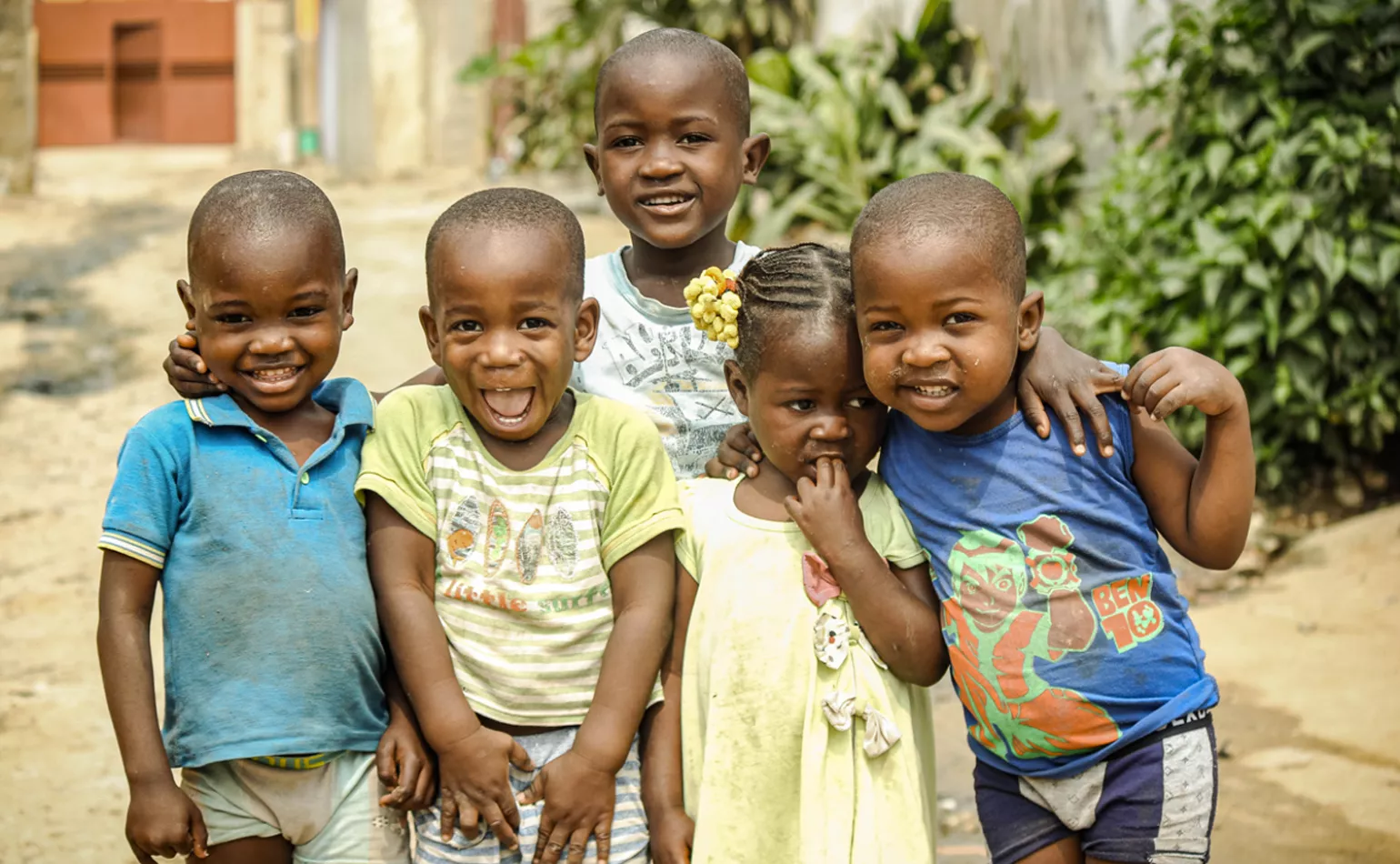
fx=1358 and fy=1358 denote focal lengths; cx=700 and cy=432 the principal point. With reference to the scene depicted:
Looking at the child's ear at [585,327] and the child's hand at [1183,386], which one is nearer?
the child's hand at [1183,386]

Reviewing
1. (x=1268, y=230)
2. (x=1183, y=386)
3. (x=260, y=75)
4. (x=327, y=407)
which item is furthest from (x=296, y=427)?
(x=260, y=75)

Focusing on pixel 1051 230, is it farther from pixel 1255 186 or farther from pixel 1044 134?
pixel 1255 186

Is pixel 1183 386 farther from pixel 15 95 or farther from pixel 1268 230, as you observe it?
pixel 15 95

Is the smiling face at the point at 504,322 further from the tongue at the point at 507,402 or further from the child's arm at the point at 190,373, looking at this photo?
the child's arm at the point at 190,373

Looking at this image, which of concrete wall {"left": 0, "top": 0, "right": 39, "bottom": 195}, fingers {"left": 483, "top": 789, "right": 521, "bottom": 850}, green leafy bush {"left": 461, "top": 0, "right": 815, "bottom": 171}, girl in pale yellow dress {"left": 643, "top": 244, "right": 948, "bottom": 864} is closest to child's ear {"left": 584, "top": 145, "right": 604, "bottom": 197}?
girl in pale yellow dress {"left": 643, "top": 244, "right": 948, "bottom": 864}

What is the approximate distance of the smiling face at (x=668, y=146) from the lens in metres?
2.57

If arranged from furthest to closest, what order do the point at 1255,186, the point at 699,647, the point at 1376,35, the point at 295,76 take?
the point at 295,76, the point at 1255,186, the point at 1376,35, the point at 699,647

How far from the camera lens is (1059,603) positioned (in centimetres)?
212

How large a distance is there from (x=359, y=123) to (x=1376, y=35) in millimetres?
11300

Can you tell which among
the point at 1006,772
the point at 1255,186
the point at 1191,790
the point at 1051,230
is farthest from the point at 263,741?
the point at 1051,230

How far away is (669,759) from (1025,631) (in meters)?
0.61

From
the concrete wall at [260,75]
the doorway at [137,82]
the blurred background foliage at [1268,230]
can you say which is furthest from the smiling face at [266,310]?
the doorway at [137,82]

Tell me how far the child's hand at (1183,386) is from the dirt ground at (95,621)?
5.52ft

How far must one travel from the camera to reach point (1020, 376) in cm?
219
